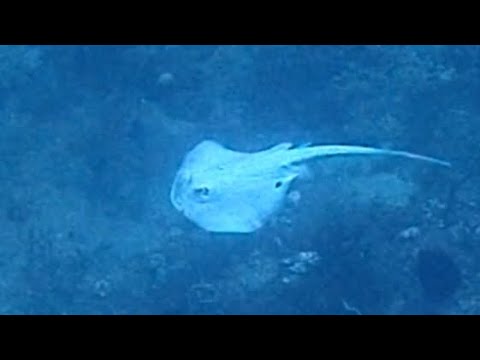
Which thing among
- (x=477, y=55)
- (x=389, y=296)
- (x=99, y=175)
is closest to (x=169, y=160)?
(x=99, y=175)

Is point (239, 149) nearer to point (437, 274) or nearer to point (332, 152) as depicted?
point (332, 152)

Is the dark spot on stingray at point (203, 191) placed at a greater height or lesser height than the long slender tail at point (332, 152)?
lesser

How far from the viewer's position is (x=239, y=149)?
7238 millimetres

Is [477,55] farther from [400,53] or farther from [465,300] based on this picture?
[465,300]

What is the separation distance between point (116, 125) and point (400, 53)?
3773mm

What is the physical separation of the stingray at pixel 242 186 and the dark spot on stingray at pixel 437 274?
101cm

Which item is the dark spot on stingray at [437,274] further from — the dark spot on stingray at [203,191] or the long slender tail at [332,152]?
the dark spot on stingray at [203,191]

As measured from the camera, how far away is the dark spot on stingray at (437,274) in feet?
20.0

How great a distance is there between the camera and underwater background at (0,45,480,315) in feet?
20.4

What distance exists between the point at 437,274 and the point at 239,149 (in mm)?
2576

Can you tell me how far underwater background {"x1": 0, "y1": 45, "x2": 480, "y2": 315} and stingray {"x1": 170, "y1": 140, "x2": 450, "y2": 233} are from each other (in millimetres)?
488

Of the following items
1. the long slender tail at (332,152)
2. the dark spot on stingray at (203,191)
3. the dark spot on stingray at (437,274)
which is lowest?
the dark spot on stingray at (437,274)

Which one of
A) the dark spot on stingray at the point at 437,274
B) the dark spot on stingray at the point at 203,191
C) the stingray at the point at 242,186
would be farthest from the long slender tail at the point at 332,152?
the dark spot on stingray at the point at 437,274

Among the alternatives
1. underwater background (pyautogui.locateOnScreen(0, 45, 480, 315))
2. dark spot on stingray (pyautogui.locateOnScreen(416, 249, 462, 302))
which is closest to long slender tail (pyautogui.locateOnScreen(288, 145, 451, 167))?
underwater background (pyautogui.locateOnScreen(0, 45, 480, 315))
